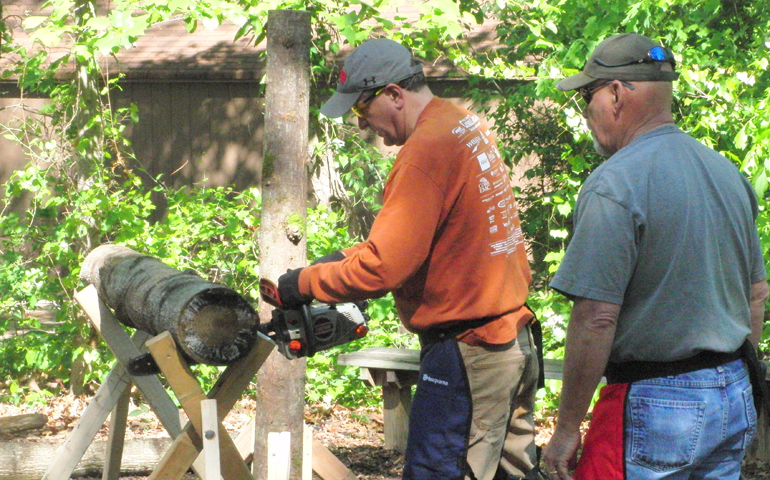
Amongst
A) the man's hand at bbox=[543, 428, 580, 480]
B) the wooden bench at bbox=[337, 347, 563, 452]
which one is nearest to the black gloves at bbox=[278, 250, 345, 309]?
the man's hand at bbox=[543, 428, 580, 480]

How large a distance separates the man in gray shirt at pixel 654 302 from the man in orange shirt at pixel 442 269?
0.53m

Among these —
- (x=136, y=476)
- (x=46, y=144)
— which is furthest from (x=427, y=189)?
(x=46, y=144)

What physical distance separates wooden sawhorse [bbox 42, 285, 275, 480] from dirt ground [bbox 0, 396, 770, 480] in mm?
1167

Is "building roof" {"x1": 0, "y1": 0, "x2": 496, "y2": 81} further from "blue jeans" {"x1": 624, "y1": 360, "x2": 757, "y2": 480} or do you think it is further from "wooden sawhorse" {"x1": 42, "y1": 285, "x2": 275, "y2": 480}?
"blue jeans" {"x1": 624, "y1": 360, "x2": 757, "y2": 480}

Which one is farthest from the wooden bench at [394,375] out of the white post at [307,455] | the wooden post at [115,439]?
the wooden post at [115,439]

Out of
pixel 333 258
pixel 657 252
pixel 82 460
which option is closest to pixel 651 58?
pixel 657 252

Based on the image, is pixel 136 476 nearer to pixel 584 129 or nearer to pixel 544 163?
pixel 584 129

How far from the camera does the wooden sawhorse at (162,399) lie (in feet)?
10.2

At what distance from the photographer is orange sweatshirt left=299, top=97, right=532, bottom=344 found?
8.89ft

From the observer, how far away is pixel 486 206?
284 centimetres

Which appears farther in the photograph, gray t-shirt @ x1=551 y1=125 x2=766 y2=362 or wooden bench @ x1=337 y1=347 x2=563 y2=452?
wooden bench @ x1=337 y1=347 x2=563 y2=452

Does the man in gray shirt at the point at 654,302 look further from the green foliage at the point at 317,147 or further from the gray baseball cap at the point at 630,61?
the green foliage at the point at 317,147

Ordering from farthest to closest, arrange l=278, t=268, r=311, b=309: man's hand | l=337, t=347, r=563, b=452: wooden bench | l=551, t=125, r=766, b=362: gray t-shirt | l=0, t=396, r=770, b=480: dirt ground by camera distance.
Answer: l=0, t=396, r=770, b=480: dirt ground
l=337, t=347, r=563, b=452: wooden bench
l=278, t=268, r=311, b=309: man's hand
l=551, t=125, r=766, b=362: gray t-shirt

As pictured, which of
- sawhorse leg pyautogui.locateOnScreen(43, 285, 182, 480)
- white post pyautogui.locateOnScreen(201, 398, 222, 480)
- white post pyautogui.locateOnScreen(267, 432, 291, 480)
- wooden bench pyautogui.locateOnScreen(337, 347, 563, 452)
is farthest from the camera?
wooden bench pyautogui.locateOnScreen(337, 347, 563, 452)
